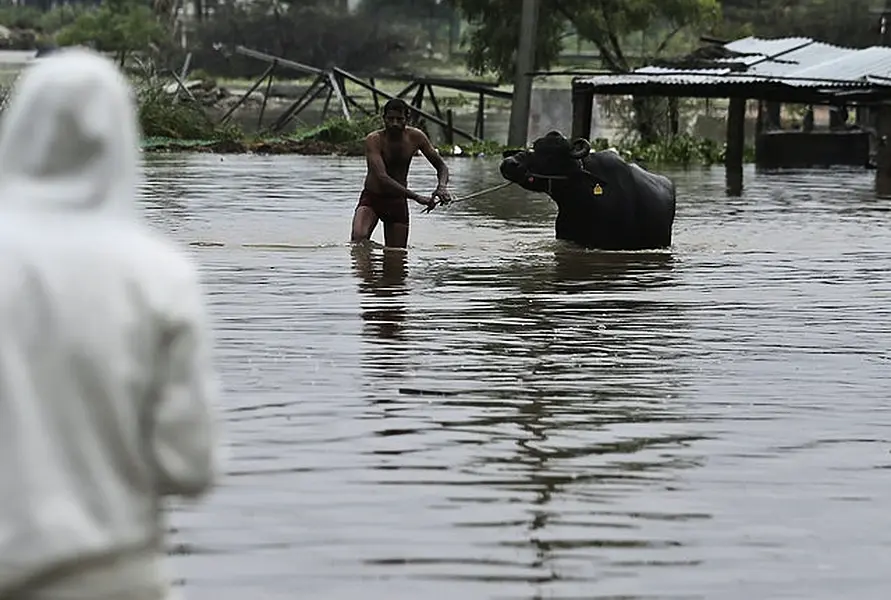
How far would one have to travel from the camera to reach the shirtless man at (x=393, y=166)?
17.6m

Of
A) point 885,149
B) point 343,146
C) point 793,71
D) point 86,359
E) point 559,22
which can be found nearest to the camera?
point 86,359

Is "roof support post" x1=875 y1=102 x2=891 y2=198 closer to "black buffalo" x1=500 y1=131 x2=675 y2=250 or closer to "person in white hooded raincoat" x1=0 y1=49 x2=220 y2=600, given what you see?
"black buffalo" x1=500 y1=131 x2=675 y2=250

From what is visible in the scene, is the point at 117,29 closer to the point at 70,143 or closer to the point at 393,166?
the point at 393,166

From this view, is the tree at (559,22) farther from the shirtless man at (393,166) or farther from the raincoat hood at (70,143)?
the raincoat hood at (70,143)

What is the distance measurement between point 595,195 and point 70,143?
52.0ft

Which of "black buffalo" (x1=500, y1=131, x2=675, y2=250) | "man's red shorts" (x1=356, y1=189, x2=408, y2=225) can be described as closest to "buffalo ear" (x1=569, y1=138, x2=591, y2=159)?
"black buffalo" (x1=500, y1=131, x2=675, y2=250)

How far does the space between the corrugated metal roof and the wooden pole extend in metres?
4.28

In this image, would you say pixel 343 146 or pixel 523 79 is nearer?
pixel 343 146

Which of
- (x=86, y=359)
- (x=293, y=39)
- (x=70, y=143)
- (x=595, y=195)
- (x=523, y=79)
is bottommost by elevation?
(x=293, y=39)

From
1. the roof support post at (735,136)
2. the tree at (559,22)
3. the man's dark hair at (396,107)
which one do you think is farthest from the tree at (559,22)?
A: the man's dark hair at (396,107)

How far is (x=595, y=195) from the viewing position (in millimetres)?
19562

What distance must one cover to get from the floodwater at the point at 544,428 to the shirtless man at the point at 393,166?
0.40 metres

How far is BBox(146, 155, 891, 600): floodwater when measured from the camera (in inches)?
268

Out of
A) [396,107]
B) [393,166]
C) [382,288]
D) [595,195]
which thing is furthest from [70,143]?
[595,195]
